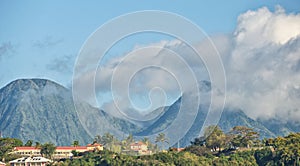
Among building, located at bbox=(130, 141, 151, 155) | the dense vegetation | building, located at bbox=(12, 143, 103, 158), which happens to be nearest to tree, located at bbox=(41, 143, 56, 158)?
the dense vegetation

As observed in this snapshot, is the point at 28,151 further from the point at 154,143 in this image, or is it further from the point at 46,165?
the point at 154,143

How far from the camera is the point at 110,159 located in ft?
265

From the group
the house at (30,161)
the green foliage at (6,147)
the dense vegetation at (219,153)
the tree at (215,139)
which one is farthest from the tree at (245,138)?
the green foliage at (6,147)

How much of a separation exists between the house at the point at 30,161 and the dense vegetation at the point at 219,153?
3.33 metres

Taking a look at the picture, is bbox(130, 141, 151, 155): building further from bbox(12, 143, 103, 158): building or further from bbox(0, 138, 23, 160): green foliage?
bbox(0, 138, 23, 160): green foliage

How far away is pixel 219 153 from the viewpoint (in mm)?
90562

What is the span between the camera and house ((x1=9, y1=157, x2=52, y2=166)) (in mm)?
88562

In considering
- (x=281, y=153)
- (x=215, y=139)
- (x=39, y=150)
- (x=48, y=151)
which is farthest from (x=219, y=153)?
(x=39, y=150)

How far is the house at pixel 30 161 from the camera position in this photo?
291 ft

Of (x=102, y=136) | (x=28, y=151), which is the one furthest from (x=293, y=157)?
(x=102, y=136)

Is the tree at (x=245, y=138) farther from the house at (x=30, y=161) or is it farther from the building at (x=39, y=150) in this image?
the house at (x=30, y=161)

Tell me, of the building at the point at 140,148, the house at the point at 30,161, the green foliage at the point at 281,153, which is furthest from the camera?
the building at the point at 140,148

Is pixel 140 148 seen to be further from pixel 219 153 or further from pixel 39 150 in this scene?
pixel 219 153

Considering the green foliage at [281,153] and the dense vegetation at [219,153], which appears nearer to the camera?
the green foliage at [281,153]
